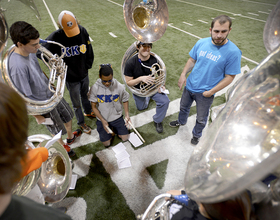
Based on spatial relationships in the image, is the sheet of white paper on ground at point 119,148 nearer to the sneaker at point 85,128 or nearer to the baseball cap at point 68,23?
the sneaker at point 85,128

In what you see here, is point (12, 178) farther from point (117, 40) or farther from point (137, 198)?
point (117, 40)

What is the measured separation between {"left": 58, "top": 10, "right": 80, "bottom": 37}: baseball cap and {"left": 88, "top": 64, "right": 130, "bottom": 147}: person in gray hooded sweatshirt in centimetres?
69

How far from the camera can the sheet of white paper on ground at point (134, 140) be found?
2946 millimetres

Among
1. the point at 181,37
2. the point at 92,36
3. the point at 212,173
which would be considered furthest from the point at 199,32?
the point at 212,173

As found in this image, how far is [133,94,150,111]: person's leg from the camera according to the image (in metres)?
3.40

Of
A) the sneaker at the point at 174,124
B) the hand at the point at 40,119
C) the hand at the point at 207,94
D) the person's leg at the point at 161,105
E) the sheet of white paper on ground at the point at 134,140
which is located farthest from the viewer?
the sneaker at the point at 174,124

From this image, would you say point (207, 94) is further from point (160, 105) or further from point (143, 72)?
point (143, 72)

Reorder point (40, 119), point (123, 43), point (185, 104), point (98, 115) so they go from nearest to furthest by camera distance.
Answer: point (40, 119) < point (98, 115) < point (185, 104) < point (123, 43)

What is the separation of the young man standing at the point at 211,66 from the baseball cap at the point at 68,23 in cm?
193

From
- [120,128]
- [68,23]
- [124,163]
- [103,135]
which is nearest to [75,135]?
[103,135]

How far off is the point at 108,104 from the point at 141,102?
36.3 inches

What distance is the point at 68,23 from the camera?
2.33 meters

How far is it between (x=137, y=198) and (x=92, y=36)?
A: 6924 millimetres

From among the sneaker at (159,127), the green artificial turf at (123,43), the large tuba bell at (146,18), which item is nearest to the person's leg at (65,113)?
the green artificial turf at (123,43)
